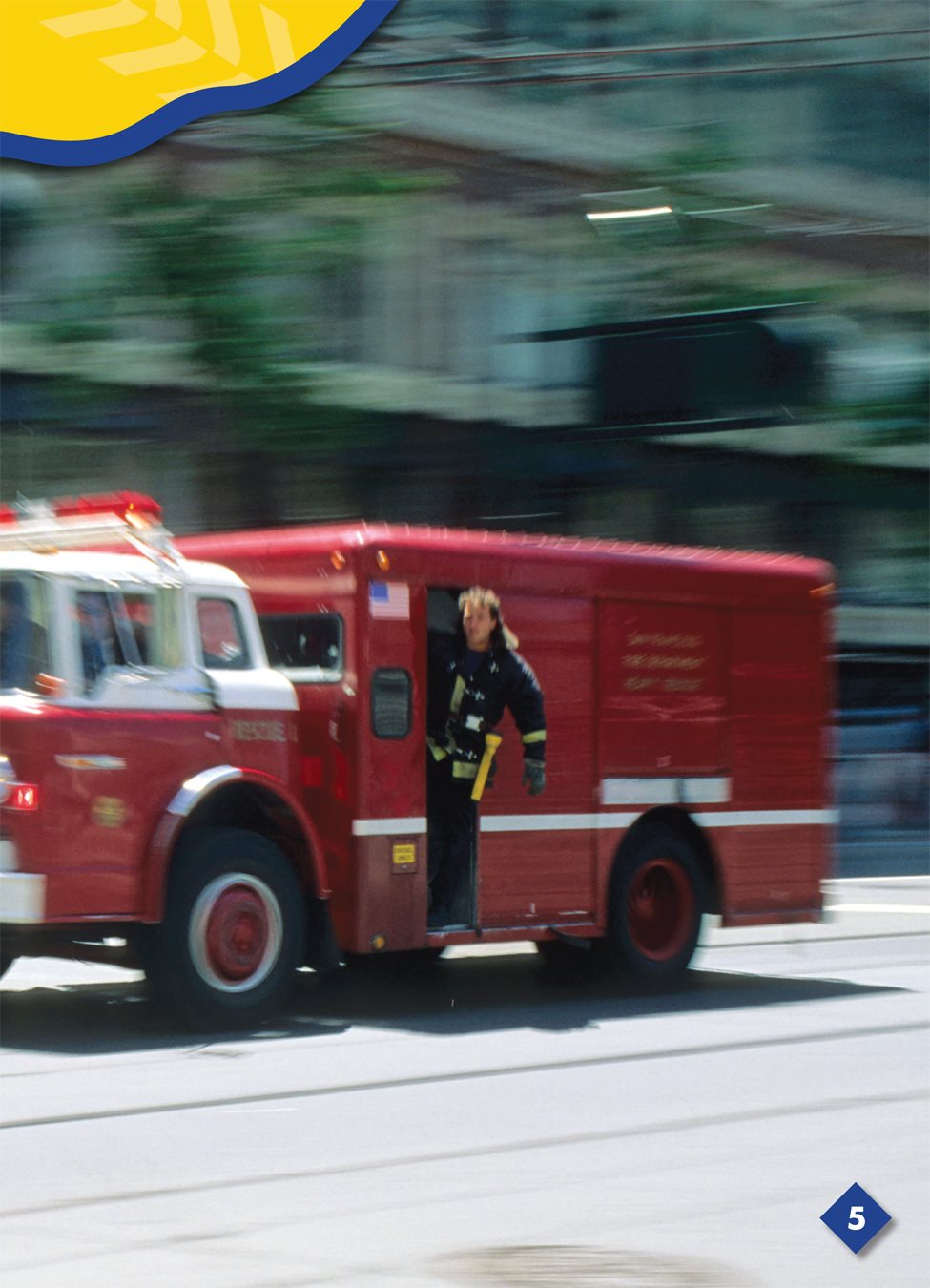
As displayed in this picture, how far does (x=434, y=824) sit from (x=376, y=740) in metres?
0.81

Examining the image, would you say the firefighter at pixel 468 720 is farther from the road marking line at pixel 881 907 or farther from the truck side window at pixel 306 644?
the road marking line at pixel 881 907

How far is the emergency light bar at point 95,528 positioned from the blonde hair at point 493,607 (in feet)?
4.90

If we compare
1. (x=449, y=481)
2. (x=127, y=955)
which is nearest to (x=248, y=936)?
(x=127, y=955)

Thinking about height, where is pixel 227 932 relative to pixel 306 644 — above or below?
below

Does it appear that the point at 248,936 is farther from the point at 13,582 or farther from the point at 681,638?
the point at 681,638

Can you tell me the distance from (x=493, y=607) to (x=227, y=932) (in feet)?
6.90

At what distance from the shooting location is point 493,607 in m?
10.9

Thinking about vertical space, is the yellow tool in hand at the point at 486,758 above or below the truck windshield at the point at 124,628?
below

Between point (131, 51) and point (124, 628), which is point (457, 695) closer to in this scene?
point (124, 628)

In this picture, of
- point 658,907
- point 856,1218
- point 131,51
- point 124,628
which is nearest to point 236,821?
point 124,628

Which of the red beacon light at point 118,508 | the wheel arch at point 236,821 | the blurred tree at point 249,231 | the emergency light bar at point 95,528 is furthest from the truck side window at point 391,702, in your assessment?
the blurred tree at point 249,231

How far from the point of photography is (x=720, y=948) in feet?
48.9

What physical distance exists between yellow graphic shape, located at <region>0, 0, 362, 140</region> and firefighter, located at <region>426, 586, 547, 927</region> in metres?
5.18

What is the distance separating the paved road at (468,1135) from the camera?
5.48 meters
